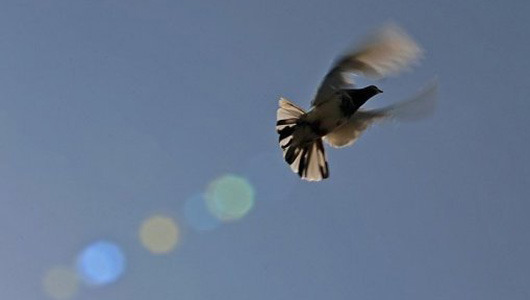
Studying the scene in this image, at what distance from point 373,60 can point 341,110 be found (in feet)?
2.42

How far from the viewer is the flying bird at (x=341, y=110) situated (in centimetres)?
997

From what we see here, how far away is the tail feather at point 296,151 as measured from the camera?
10633mm

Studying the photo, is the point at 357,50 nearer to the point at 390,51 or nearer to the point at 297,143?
the point at 390,51

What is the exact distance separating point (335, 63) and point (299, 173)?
1457mm

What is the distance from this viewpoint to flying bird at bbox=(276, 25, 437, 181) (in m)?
9.97

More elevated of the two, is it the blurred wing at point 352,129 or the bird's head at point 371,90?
the bird's head at point 371,90

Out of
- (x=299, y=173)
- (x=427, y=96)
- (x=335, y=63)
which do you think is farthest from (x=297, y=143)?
(x=427, y=96)

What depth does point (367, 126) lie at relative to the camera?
10688mm

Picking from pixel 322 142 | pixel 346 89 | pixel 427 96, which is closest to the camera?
pixel 427 96

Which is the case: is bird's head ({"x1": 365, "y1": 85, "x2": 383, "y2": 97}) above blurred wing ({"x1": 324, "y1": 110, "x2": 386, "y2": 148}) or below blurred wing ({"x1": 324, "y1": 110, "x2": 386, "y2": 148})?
above

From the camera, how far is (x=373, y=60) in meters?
10.1

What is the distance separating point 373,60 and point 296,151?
155cm

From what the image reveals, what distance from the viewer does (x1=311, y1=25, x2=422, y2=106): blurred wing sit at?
9.74 metres

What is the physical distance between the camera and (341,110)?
34.0 feet
